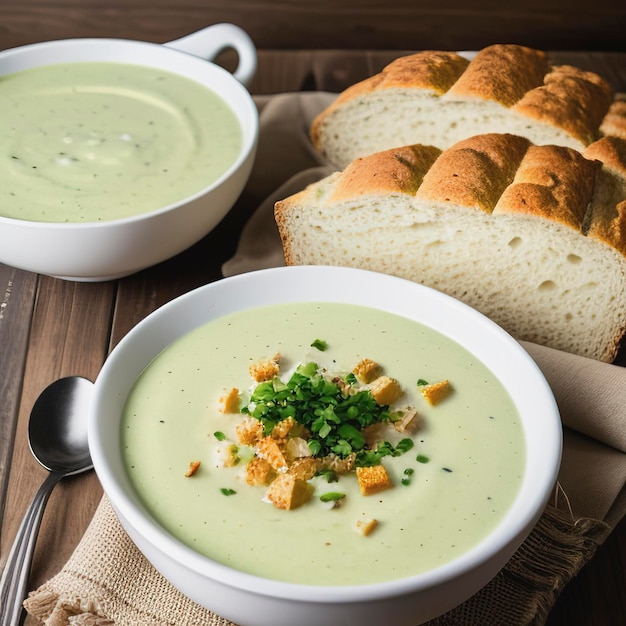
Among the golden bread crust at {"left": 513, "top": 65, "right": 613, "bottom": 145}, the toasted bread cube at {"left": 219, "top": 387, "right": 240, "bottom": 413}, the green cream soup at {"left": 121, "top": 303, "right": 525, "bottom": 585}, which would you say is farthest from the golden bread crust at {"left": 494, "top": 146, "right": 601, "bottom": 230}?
the toasted bread cube at {"left": 219, "top": 387, "right": 240, "bottom": 413}

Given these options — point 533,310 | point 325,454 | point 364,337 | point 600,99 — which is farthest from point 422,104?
point 325,454

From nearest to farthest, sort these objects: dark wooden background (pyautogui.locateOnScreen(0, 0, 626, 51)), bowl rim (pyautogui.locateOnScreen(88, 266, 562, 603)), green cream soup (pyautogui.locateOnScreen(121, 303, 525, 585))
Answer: bowl rim (pyautogui.locateOnScreen(88, 266, 562, 603))
green cream soup (pyautogui.locateOnScreen(121, 303, 525, 585))
dark wooden background (pyautogui.locateOnScreen(0, 0, 626, 51))

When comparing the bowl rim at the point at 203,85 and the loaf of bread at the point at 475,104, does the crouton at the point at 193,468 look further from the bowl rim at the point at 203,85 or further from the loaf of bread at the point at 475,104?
the loaf of bread at the point at 475,104

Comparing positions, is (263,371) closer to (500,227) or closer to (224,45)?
(500,227)

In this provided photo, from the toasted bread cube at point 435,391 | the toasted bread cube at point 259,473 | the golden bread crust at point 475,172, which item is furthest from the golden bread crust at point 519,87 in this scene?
the toasted bread cube at point 259,473

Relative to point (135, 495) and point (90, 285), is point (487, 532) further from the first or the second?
point (90, 285)

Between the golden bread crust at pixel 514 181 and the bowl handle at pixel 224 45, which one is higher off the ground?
the golden bread crust at pixel 514 181

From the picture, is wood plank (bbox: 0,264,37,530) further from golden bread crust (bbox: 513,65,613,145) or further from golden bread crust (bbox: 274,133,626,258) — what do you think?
golden bread crust (bbox: 513,65,613,145)
